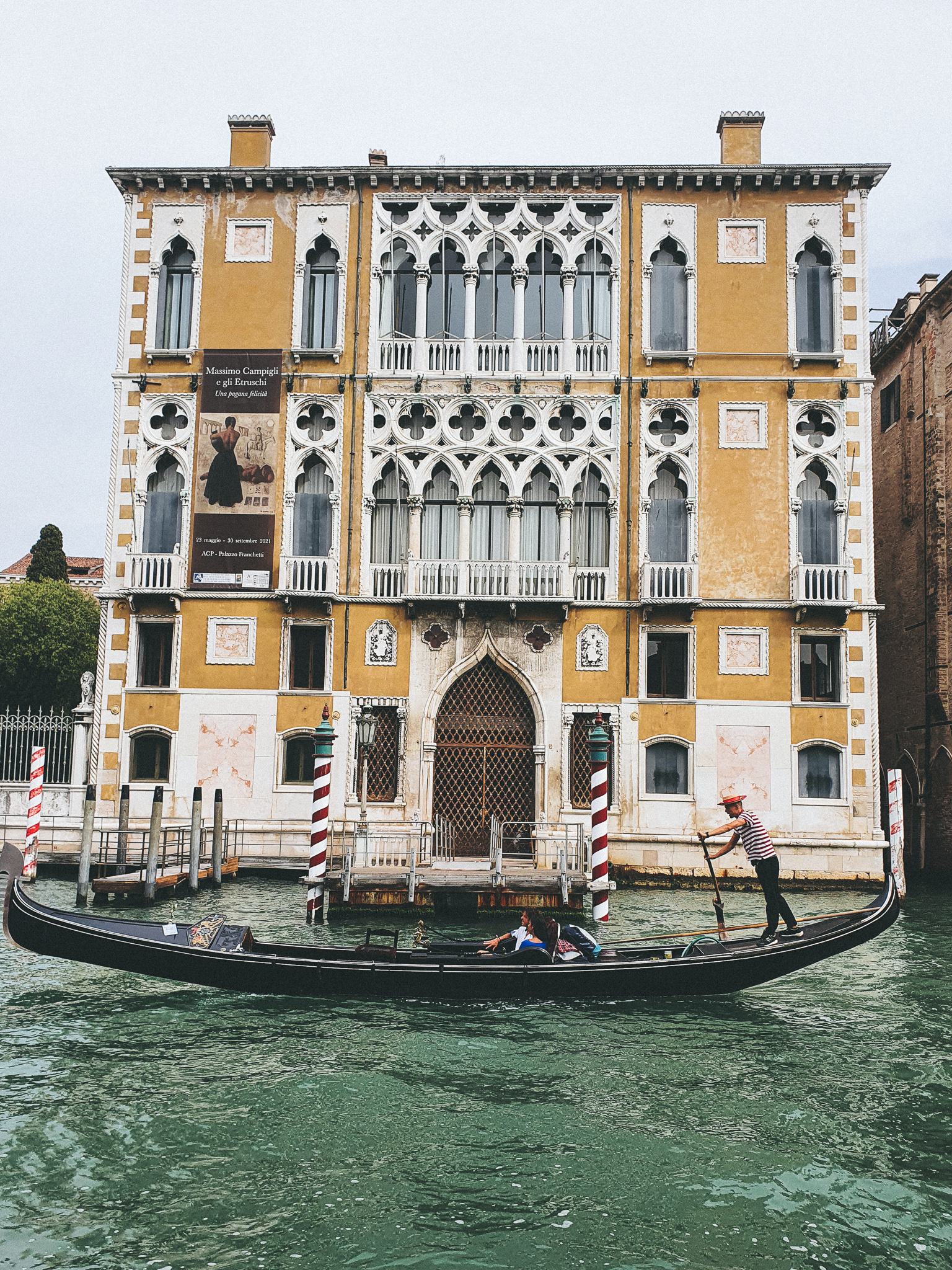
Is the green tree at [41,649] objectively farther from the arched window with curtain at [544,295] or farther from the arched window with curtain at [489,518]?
the arched window with curtain at [544,295]

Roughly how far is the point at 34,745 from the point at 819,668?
1224 centimetres

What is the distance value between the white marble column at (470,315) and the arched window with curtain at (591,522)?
8.36 feet

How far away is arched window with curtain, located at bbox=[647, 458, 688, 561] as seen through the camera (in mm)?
16688

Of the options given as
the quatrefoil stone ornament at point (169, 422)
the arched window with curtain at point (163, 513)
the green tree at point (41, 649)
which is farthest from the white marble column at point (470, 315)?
the green tree at point (41, 649)

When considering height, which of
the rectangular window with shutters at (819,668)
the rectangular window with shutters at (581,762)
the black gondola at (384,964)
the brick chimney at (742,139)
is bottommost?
the black gondola at (384,964)

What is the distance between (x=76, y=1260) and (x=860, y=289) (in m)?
16.5

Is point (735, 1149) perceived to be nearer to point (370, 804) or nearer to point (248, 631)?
point (370, 804)

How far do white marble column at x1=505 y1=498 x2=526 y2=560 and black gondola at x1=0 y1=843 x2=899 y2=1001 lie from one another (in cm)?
849

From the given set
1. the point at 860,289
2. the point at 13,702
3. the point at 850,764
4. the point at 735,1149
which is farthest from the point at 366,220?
the point at 13,702

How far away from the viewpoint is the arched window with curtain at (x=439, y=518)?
16.9 metres

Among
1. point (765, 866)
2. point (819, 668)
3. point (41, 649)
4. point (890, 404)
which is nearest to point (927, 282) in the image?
point (890, 404)

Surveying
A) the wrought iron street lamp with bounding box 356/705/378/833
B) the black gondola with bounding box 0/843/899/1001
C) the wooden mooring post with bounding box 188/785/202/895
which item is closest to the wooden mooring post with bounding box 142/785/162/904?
the wooden mooring post with bounding box 188/785/202/895

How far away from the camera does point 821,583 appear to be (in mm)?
16156

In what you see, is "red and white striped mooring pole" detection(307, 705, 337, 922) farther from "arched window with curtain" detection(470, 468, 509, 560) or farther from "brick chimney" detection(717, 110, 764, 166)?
"brick chimney" detection(717, 110, 764, 166)
